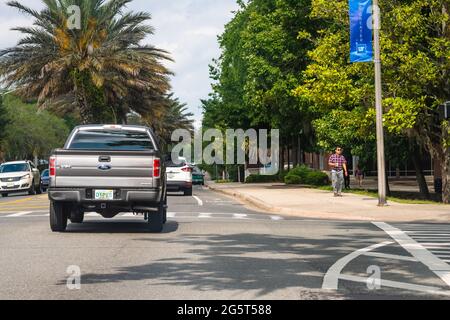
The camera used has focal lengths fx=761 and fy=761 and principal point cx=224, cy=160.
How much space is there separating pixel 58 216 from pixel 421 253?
7.19 m

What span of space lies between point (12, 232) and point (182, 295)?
8.45m

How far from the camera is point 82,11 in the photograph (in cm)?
4128

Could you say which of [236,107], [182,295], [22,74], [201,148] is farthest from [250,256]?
[201,148]

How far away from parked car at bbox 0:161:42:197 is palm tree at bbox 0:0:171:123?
12.4ft

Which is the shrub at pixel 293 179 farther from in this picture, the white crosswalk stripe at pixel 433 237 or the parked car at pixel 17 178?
the white crosswalk stripe at pixel 433 237

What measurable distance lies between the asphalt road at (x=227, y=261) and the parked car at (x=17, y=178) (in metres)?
23.4

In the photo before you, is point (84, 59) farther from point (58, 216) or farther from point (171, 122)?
point (171, 122)

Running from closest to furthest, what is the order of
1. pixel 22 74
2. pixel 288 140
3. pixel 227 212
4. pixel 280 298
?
pixel 280 298 < pixel 227 212 < pixel 22 74 < pixel 288 140

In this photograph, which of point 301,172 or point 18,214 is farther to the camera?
point 301,172

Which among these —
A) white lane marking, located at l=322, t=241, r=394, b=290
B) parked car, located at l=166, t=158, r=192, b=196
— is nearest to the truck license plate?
white lane marking, located at l=322, t=241, r=394, b=290

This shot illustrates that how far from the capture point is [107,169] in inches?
578

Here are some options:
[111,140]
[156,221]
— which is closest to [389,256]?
[156,221]

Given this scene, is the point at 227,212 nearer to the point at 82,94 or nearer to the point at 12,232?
the point at 12,232

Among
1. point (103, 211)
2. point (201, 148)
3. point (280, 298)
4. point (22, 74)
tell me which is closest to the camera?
point (280, 298)
